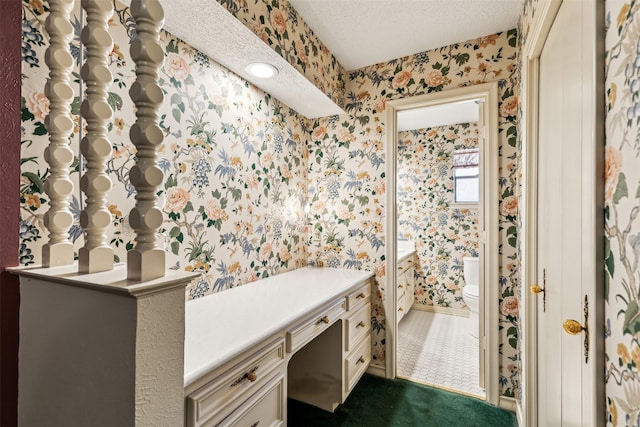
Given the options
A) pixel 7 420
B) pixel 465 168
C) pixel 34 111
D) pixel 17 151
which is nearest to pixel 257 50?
pixel 34 111

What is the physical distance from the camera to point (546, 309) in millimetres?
1336

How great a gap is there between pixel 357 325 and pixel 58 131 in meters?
1.89

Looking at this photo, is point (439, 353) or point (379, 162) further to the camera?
point (439, 353)

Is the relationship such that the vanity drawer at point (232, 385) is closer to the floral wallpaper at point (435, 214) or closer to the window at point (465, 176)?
the floral wallpaper at point (435, 214)

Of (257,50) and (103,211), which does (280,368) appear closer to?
(103,211)

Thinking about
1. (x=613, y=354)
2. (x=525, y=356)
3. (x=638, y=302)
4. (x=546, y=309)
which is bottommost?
(x=525, y=356)

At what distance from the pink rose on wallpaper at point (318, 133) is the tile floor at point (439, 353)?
203cm

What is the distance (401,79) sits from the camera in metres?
2.29

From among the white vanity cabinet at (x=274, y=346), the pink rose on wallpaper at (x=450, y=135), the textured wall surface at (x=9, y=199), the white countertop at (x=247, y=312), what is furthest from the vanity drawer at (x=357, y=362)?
the pink rose on wallpaper at (x=450, y=135)

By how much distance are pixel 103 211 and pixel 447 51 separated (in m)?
2.32

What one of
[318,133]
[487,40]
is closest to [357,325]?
[318,133]

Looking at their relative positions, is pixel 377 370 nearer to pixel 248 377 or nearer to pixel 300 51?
pixel 248 377

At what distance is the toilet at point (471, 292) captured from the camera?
121 inches

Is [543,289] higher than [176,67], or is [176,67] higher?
[176,67]
